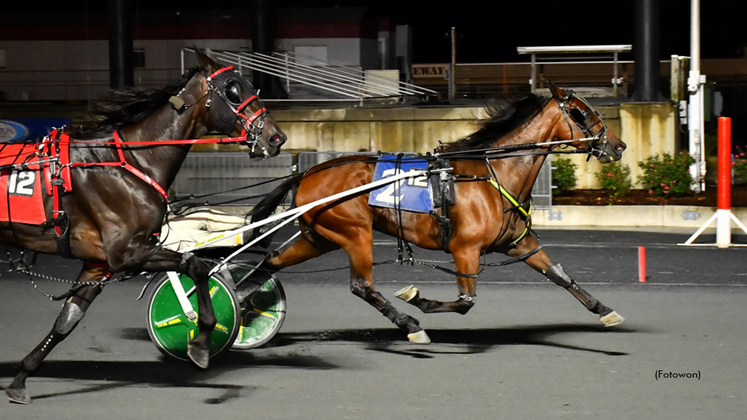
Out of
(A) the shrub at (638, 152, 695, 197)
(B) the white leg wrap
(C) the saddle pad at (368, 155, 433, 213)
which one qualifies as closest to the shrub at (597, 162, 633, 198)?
(A) the shrub at (638, 152, 695, 197)

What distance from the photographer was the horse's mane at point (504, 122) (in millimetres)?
7805

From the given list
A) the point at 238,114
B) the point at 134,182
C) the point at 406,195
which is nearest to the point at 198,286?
the point at 134,182

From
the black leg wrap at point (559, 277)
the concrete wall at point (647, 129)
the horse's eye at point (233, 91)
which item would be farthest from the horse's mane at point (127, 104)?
the concrete wall at point (647, 129)

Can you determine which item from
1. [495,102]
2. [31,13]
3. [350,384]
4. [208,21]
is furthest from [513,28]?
[350,384]

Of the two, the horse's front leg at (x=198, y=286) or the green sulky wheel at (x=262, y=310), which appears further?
the green sulky wheel at (x=262, y=310)

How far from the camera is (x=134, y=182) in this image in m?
6.30

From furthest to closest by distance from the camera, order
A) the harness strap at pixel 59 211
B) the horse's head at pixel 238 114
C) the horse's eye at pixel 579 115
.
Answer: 1. the horse's eye at pixel 579 115
2. the horse's head at pixel 238 114
3. the harness strap at pixel 59 211

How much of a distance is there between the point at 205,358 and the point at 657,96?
555 inches

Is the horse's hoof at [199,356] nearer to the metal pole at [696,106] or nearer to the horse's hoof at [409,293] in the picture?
the horse's hoof at [409,293]

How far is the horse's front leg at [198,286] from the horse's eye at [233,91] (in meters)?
1.08

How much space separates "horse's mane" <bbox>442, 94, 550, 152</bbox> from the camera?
7805 millimetres

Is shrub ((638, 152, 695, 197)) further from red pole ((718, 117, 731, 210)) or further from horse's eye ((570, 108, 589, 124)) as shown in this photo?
horse's eye ((570, 108, 589, 124))

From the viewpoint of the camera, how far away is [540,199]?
1617cm

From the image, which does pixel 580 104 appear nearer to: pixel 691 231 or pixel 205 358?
pixel 205 358
